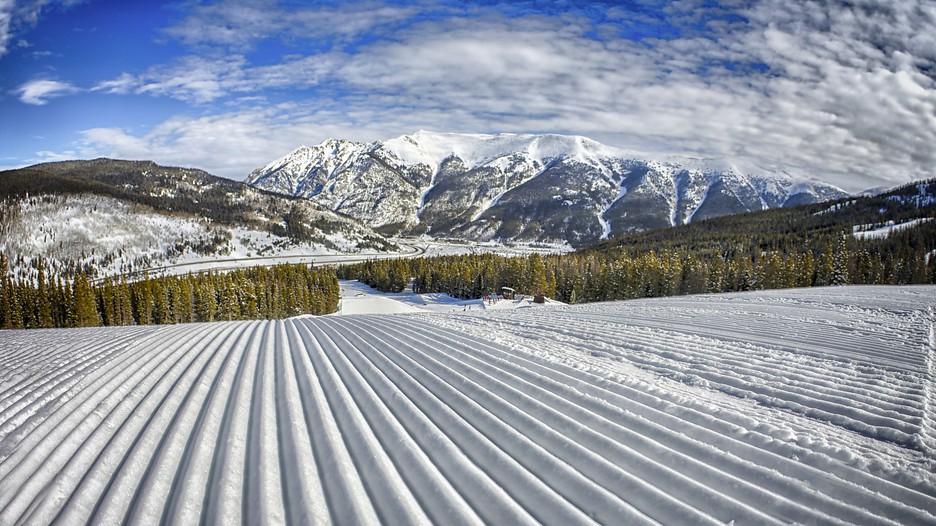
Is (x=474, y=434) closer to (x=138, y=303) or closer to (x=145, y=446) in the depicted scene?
(x=145, y=446)

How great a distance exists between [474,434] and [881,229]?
180 meters

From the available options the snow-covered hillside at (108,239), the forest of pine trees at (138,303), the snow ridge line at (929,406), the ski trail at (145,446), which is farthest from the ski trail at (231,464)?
the snow-covered hillside at (108,239)

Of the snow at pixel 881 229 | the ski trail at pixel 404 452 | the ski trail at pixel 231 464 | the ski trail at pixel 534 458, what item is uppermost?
the snow at pixel 881 229

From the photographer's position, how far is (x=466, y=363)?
8.68 m

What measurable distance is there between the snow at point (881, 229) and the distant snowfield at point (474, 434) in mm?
149148

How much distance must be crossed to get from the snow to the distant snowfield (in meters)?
149

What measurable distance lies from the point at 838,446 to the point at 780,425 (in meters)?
0.78

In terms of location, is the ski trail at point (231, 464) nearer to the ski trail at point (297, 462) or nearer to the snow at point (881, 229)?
the ski trail at point (297, 462)

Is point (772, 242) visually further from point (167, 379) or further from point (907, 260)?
point (167, 379)

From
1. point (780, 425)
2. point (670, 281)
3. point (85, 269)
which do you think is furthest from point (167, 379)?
point (85, 269)

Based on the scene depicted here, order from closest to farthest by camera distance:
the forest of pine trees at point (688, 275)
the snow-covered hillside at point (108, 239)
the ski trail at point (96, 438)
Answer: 1. the ski trail at point (96, 438)
2. the forest of pine trees at point (688, 275)
3. the snow-covered hillside at point (108, 239)

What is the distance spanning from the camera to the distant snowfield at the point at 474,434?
140 inches

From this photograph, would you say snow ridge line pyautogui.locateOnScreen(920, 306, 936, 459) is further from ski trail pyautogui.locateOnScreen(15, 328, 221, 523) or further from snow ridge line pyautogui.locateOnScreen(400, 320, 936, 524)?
ski trail pyautogui.locateOnScreen(15, 328, 221, 523)

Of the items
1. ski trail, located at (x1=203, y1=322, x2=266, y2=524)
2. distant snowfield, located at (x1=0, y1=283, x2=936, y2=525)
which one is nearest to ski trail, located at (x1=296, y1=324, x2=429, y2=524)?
distant snowfield, located at (x1=0, y1=283, x2=936, y2=525)
